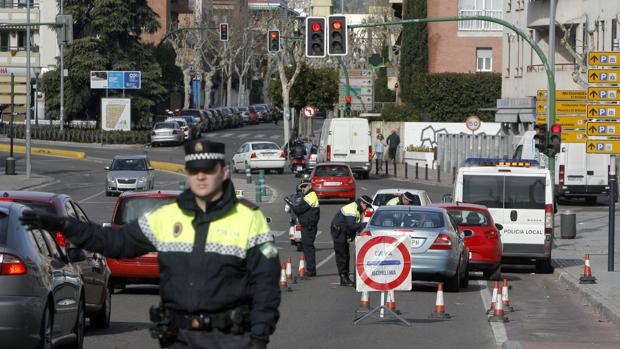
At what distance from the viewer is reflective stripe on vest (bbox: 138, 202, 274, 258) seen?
6953 millimetres

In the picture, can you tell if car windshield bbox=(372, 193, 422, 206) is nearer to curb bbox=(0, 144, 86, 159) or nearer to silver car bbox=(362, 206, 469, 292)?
silver car bbox=(362, 206, 469, 292)

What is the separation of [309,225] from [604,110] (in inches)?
225

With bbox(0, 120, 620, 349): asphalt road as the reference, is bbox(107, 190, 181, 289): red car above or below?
above

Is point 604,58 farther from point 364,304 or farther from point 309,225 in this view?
point 364,304

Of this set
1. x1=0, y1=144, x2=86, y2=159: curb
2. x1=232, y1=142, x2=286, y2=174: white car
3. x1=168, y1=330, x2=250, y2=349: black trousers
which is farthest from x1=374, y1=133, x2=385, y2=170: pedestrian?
x1=168, y1=330, x2=250, y2=349: black trousers

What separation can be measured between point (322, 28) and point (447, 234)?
706 inches

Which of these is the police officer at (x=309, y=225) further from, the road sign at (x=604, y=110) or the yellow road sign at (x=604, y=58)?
the yellow road sign at (x=604, y=58)

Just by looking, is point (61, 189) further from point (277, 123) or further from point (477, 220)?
point (277, 123)

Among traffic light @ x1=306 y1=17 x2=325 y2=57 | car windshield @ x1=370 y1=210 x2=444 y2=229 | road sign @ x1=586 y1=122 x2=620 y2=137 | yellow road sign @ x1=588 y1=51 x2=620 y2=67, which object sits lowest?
car windshield @ x1=370 y1=210 x2=444 y2=229

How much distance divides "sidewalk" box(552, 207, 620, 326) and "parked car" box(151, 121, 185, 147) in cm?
3840

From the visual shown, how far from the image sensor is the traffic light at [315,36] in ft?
125

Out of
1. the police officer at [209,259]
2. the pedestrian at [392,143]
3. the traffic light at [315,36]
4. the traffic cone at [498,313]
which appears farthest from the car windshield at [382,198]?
the pedestrian at [392,143]

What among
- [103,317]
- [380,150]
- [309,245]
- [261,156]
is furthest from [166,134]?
[103,317]

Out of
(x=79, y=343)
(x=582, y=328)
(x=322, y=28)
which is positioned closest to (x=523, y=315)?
(x=582, y=328)
